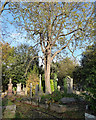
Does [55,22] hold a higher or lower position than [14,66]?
higher

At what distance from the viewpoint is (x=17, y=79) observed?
33.7ft

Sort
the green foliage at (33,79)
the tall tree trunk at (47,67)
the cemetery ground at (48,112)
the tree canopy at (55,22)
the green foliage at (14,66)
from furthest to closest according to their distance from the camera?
the green foliage at (14,66) < the green foliage at (33,79) < the tall tree trunk at (47,67) < the tree canopy at (55,22) < the cemetery ground at (48,112)

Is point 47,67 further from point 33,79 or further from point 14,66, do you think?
A: point 14,66

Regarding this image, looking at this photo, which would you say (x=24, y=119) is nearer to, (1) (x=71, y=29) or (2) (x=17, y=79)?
(1) (x=71, y=29)

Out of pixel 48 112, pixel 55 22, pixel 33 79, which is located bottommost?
pixel 48 112

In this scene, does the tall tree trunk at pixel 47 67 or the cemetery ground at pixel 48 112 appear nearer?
the cemetery ground at pixel 48 112

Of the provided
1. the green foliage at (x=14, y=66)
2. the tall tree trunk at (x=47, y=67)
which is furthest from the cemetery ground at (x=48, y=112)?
the green foliage at (x=14, y=66)

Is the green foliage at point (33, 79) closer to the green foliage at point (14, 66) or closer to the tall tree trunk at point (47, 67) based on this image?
the green foliage at point (14, 66)

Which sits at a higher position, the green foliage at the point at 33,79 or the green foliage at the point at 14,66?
the green foliage at the point at 14,66

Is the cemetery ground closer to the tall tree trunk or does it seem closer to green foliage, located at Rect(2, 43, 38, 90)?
the tall tree trunk

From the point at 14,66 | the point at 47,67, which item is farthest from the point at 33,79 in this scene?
the point at 47,67

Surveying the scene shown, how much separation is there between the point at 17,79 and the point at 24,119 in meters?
7.16


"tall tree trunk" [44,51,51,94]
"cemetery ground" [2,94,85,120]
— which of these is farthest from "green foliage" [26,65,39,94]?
"cemetery ground" [2,94,85,120]

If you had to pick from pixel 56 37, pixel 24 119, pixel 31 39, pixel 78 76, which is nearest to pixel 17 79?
pixel 31 39
